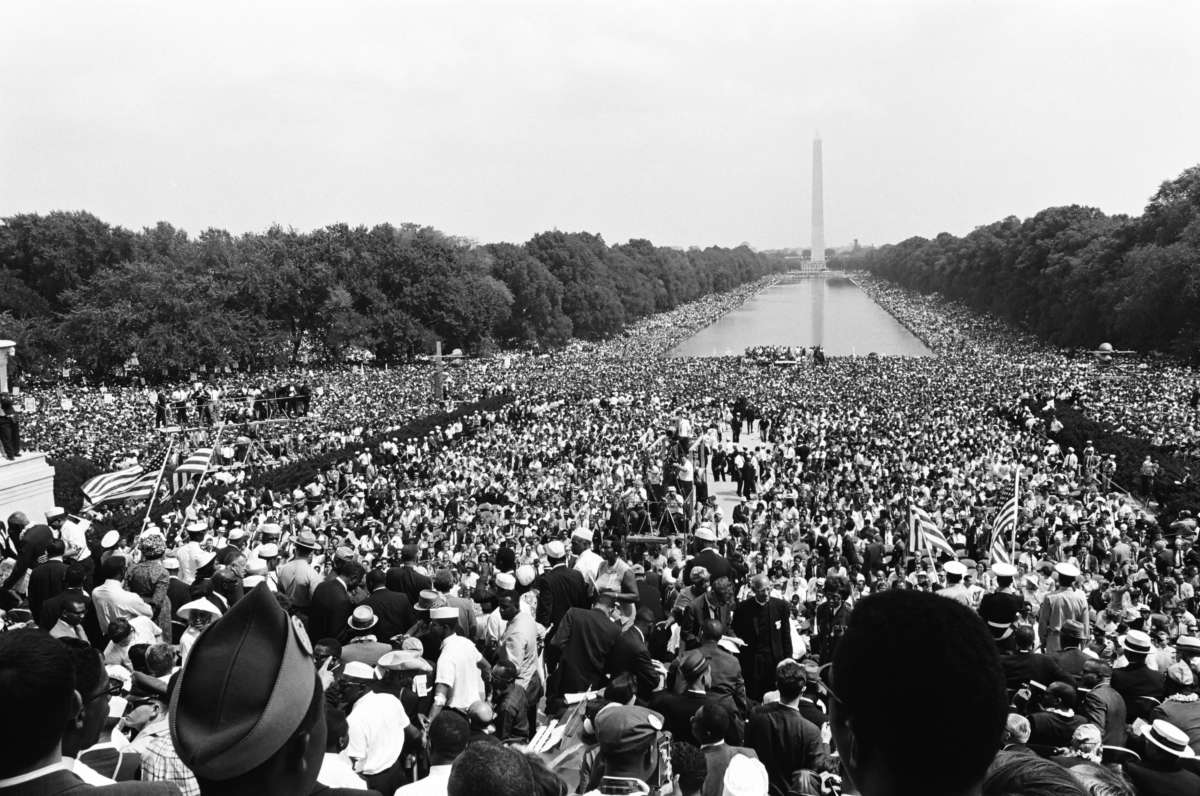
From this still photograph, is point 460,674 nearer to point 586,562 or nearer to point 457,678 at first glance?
point 457,678

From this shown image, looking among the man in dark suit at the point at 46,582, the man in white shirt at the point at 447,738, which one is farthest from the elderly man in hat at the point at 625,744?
the man in dark suit at the point at 46,582

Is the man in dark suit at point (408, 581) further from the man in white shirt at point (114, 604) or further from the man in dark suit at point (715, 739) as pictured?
the man in dark suit at point (715, 739)

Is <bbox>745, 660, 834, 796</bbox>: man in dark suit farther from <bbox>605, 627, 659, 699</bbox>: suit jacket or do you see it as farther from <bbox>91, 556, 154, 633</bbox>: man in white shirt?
<bbox>91, 556, 154, 633</bbox>: man in white shirt

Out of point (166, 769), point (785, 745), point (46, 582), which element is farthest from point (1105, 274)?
point (166, 769)

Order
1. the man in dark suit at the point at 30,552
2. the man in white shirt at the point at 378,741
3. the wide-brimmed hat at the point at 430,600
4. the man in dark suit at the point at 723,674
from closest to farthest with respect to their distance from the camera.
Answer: the man in white shirt at the point at 378,741
the man in dark suit at the point at 723,674
the wide-brimmed hat at the point at 430,600
the man in dark suit at the point at 30,552

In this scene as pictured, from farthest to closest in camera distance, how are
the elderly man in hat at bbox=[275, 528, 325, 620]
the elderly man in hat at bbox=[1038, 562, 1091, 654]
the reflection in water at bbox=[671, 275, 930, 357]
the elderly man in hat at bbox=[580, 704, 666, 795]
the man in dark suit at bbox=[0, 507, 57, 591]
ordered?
the reflection in water at bbox=[671, 275, 930, 357] → the man in dark suit at bbox=[0, 507, 57, 591] → the elderly man in hat at bbox=[1038, 562, 1091, 654] → the elderly man in hat at bbox=[275, 528, 325, 620] → the elderly man in hat at bbox=[580, 704, 666, 795]

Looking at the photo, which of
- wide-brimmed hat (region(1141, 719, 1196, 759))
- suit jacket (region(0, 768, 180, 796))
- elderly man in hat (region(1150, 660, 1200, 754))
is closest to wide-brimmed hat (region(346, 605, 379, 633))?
suit jacket (region(0, 768, 180, 796))

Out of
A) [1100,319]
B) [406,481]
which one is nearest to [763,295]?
[1100,319]
